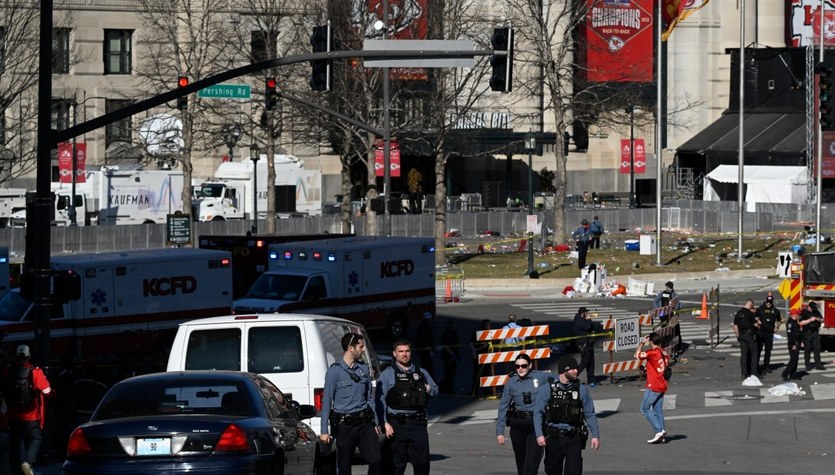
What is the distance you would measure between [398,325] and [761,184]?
4413 cm

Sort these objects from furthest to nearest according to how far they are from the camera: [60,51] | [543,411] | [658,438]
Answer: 1. [60,51]
2. [658,438]
3. [543,411]

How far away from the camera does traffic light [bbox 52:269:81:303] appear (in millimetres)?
20391

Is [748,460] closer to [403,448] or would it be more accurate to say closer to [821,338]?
[403,448]

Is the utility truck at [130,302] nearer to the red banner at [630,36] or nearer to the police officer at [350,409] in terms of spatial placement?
the police officer at [350,409]

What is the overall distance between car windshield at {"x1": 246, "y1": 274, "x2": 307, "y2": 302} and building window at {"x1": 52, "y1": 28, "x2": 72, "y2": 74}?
1999 centimetres

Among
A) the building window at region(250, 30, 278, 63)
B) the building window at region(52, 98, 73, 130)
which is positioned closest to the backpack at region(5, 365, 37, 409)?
the building window at region(52, 98, 73, 130)

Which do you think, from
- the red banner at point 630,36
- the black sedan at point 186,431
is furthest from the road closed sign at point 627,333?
the red banner at point 630,36

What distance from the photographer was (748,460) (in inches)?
771

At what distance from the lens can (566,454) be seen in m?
14.5

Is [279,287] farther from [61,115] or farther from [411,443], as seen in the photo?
[61,115]

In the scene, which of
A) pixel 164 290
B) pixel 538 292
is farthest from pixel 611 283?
pixel 164 290

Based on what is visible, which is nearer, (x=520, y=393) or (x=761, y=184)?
(x=520, y=393)

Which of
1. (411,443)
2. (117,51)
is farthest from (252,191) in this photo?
(411,443)

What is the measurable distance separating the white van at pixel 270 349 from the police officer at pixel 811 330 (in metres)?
15.3
